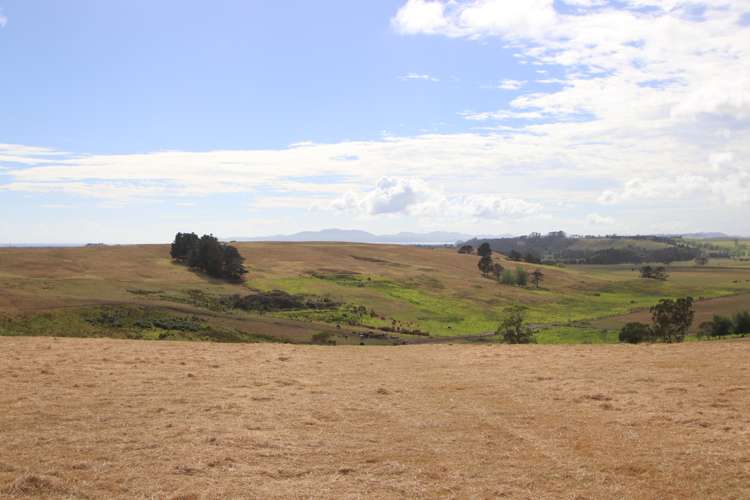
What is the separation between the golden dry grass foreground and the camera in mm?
12594

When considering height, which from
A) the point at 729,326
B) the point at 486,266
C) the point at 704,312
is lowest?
the point at 704,312

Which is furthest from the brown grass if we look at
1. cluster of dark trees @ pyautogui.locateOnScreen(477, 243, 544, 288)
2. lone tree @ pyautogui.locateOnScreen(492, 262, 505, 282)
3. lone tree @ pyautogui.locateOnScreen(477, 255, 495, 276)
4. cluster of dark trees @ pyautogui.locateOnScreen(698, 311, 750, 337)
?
lone tree @ pyautogui.locateOnScreen(477, 255, 495, 276)

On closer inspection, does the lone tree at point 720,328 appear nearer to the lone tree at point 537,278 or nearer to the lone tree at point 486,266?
the lone tree at point 537,278

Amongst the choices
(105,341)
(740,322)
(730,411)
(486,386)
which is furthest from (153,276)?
(730,411)

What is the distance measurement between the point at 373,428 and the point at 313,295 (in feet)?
303

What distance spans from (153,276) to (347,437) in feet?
330

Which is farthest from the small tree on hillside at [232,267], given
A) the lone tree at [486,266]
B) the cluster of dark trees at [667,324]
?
the cluster of dark trees at [667,324]

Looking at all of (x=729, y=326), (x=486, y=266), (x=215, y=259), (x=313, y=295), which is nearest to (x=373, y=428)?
(x=729, y=326)

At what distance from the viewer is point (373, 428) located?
17.5 meters

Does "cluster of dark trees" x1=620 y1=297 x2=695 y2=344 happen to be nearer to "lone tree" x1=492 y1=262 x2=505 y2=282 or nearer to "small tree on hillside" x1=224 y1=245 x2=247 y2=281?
"small tree on hillside" x1=224 y1=245 x2=247 y2=281

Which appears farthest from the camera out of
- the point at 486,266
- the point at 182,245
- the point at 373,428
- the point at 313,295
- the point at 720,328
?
the point at 486,266

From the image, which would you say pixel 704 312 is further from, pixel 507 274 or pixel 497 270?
pixel 497 270

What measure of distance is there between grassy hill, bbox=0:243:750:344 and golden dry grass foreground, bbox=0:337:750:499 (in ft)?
85.1

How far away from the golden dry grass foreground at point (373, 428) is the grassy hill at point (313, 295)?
25947 mm
